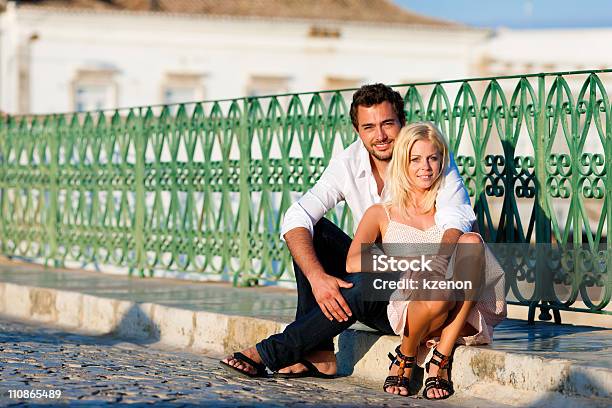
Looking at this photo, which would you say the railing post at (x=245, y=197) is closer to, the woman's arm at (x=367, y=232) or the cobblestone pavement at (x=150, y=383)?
the cobblestone pavement at (x=150, y=383)

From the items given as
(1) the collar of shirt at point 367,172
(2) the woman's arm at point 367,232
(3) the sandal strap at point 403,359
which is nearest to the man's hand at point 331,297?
(2) the woman's arm at point 367,232

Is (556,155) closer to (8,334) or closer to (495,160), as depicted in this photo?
(495,160)

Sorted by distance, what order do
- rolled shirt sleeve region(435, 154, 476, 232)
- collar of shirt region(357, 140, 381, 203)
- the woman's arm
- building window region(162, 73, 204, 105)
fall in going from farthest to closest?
1. building window region(162, 73, 204, 105)
2. collar of shirt region(357, 140, 381, 203)
3. the woman's arm
4. rolled shirt sleeve region(435, 154, 476, 232)

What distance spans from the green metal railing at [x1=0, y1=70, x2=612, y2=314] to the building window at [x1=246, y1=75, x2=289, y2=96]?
86.9 ft

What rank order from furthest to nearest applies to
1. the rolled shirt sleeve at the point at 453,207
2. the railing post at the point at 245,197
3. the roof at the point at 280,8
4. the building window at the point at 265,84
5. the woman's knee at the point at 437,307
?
the building window at the point at 265,84 → the roof at the point at 280,8 → the railing post at the point at 245,197 → the rolled shirt sleeve at the point at 453,207 → the woman's knee at the point at 437,307

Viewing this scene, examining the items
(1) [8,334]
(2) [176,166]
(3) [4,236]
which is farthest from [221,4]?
(1) [8,334]

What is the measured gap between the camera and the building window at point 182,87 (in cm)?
4025

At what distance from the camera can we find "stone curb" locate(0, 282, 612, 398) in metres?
6.08

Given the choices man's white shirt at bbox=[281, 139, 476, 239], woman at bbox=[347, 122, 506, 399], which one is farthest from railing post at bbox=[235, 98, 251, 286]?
woman at bbox=[347, 122, 506, 399]

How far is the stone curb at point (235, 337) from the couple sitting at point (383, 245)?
0.16 meters

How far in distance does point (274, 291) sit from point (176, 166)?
1.73 meters

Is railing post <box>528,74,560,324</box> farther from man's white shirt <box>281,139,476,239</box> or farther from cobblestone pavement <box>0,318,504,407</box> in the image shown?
cobblestone pavement <box>0,318,504,407</box>

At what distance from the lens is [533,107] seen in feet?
25.8

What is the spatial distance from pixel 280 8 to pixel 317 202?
35.8 m
